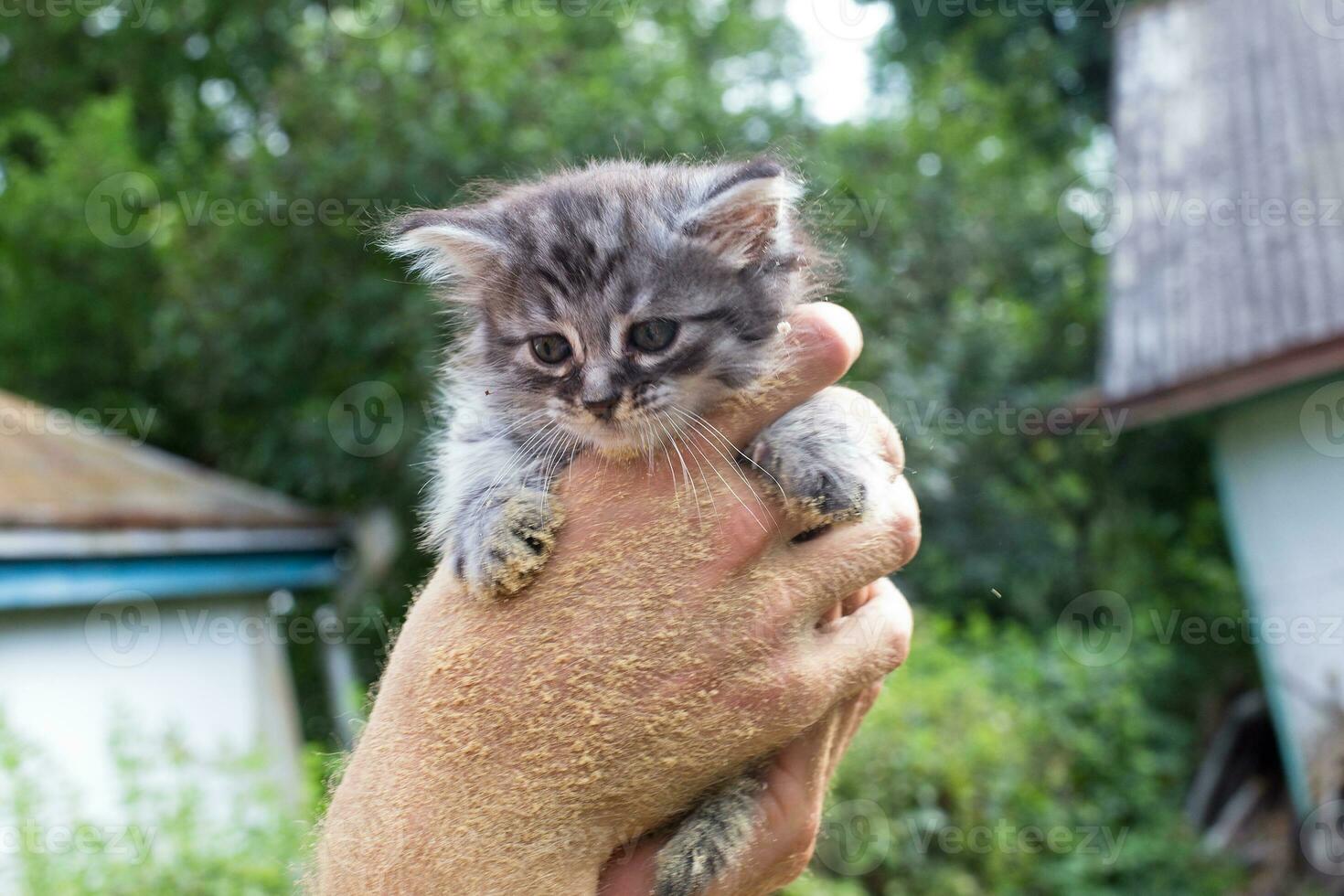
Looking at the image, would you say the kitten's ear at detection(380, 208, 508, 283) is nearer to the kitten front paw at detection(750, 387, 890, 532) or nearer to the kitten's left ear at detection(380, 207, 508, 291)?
the kitten's left ear at detection(380, 207, 508, 291)

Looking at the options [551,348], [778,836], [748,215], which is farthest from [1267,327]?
[551,348]

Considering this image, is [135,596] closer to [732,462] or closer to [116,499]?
[116,499]

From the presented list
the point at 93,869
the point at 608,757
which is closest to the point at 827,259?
the point at 608,757

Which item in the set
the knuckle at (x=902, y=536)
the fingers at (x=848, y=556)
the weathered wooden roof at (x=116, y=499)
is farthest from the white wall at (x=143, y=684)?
the knuckle at (x=902, y=536)

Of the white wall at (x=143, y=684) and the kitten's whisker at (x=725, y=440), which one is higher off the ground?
the kitten's whisker at (x=725, y=440)

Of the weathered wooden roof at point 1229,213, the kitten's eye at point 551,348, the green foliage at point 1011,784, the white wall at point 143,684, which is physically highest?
the kitten's eye at point 551,348

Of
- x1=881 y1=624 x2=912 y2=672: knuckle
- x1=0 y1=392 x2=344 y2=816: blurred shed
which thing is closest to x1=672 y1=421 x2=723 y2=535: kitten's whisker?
x1=881 y1=624 x2=912 y2=672: knuckle

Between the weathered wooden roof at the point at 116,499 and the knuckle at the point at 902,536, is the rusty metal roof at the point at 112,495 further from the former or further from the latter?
the knuckle at the point at 902,536
